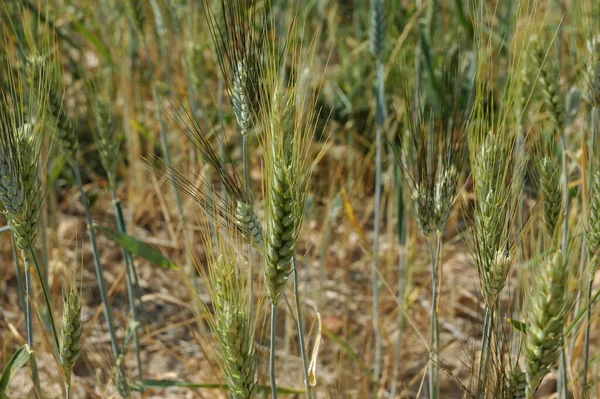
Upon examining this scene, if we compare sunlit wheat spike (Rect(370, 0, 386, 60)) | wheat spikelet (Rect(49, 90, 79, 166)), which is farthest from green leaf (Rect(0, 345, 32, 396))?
sunlit wheat spike (Rect(370, 0, 386, 60))

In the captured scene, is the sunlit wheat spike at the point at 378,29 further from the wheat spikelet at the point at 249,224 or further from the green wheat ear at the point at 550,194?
the wheat spikelet at the point at 249,224

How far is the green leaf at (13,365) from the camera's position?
4.16 feet

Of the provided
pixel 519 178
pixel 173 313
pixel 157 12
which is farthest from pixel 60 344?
pixel 173 313

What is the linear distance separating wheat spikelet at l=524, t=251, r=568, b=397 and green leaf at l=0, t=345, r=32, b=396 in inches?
30.4

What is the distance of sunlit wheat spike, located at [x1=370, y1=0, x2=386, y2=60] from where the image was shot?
5.70ft

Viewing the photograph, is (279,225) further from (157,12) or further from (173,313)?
(173,313)

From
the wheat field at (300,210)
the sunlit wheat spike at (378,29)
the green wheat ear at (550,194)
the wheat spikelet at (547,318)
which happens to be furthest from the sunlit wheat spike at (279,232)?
the sunlit wheat spike at (378,29)

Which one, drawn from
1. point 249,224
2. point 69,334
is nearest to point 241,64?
point 249,224

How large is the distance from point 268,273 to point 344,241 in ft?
4.77

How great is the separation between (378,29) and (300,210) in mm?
829

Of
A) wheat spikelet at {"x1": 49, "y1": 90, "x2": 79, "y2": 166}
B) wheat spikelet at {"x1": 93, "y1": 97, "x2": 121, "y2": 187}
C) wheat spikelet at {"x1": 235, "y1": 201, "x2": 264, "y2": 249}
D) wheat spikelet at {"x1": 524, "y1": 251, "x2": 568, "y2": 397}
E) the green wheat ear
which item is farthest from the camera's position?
wheat spikelet at {"x1": 93, "y1": 97, "x2": 121, "y2": 187}

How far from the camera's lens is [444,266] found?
254cm

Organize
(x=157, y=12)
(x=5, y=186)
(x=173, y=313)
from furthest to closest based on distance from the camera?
(x=173, y=313) < (x=157, y=12) < (x=5, y=186)

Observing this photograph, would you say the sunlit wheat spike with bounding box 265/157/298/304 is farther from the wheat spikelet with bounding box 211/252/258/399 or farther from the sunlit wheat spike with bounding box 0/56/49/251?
the sunlit wheat spike with bounding box 0/56/49/251
